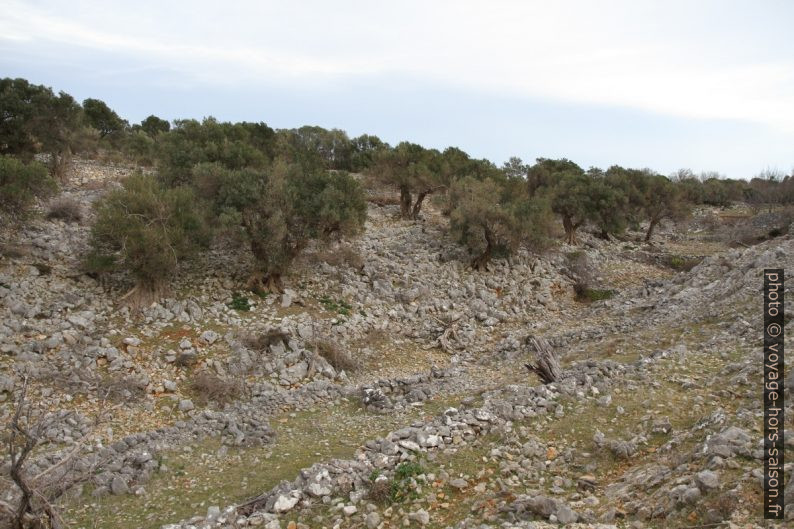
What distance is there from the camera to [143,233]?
49.7 feet

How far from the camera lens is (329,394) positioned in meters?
13.4

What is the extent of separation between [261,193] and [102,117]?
39.5m

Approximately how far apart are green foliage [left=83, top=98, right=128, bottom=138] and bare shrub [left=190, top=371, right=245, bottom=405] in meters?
42.2

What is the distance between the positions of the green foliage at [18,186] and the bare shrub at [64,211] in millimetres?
3511

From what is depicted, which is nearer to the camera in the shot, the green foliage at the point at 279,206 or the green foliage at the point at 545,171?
the green foliage at the point at 279,206

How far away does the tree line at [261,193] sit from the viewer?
15.7m

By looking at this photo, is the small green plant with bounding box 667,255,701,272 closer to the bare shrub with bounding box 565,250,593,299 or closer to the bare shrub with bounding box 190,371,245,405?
the bare shrub with bounding box 565,250,593,299

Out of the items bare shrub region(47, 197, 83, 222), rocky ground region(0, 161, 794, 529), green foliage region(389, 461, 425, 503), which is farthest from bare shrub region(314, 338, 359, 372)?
bare shrub region(47, 197, 83, 222)

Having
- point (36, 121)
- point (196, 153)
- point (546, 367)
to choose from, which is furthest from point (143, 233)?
point (36, 121)

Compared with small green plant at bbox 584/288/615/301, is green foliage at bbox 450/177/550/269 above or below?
above

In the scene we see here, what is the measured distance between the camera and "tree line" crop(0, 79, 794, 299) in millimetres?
15719

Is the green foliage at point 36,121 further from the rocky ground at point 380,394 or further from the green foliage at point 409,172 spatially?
the green foliage at point 409,172

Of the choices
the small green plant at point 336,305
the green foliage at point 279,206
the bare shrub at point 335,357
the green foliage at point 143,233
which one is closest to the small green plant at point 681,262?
the green foliage at point 279,206

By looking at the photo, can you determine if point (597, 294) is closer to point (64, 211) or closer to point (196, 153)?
point (196, 153)
